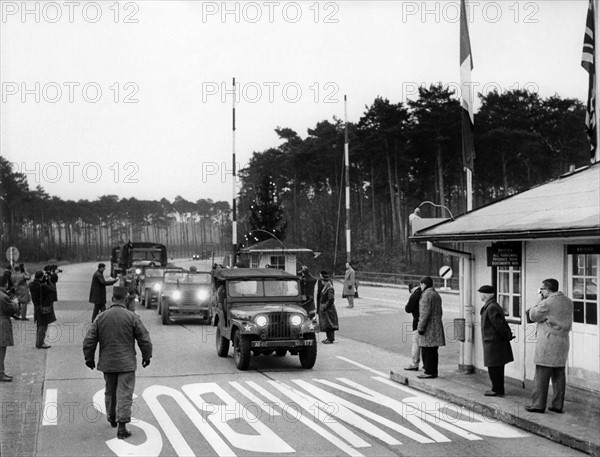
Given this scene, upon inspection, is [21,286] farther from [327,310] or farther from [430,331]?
[430,331]

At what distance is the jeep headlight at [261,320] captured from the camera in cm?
1437

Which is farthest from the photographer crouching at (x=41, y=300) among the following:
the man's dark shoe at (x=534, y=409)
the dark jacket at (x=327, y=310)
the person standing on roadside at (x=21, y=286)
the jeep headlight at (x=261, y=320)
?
the man's dark shoe at (x=534, y=409)

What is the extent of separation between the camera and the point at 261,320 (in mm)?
14398

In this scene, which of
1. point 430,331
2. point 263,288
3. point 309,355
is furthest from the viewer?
point 263,288

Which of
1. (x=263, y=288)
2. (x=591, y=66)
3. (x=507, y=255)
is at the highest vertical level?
(x=591, y=66)

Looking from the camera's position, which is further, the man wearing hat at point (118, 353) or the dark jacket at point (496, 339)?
the dark jacket at point (496, 339)

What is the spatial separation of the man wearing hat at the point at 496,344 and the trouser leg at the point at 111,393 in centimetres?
567

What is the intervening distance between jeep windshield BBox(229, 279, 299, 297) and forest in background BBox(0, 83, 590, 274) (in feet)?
68.4

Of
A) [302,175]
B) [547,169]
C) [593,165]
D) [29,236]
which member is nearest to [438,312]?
[593,165]

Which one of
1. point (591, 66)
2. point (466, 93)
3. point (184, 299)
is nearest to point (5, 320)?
point (466, 93)

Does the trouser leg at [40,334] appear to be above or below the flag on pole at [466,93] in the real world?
below

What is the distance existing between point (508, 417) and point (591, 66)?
9.01m

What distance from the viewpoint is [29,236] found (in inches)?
5084

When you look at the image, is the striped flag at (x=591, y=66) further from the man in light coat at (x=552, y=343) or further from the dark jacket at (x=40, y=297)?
the dark jacket at (x=40, y=297)
